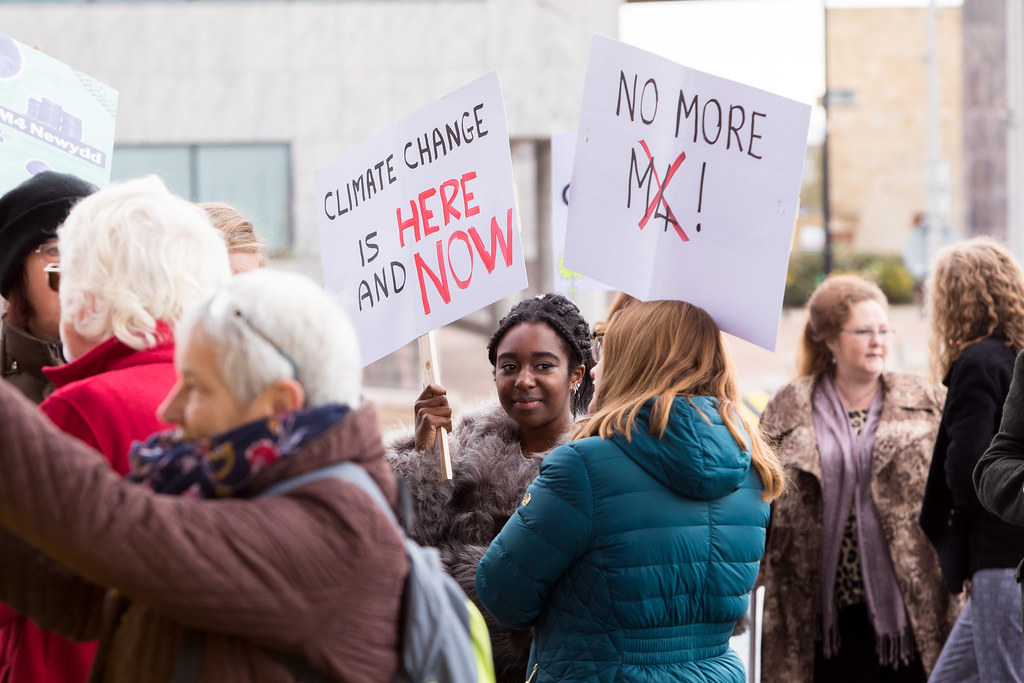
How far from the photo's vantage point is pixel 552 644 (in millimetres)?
2895

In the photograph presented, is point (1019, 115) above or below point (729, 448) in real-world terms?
above

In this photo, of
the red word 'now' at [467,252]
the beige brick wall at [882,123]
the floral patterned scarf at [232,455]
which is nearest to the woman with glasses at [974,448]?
the red word 'now' at [467,252]

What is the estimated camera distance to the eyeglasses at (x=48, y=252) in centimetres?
266

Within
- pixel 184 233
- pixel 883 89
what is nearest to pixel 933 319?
pixel 184 233

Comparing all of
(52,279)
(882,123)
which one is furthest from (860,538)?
(882,123)

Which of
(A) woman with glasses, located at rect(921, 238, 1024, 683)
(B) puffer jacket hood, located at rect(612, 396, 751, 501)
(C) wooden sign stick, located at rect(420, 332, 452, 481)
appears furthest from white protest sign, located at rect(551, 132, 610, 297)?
(B) puffer jacket hood, located at rect(612, 396, 751, 501)

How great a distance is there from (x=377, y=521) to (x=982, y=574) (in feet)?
9.58

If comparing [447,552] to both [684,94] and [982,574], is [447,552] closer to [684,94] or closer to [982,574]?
[684,94]

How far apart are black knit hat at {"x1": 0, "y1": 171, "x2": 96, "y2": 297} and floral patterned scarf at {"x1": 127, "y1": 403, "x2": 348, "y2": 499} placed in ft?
3.60

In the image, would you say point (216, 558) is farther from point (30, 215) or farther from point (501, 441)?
point (501, 441)

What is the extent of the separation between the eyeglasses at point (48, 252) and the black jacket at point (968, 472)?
2940mm

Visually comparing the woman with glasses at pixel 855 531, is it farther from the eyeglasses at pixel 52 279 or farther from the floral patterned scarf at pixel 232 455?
the floral patterned scarf at pixel 232 455

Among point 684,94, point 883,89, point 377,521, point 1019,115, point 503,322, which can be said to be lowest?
point 377,521

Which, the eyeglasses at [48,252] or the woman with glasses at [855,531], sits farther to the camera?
the woman with glasses at [855,531]
